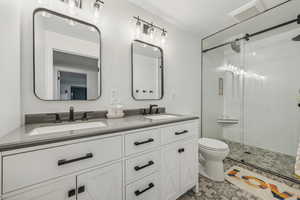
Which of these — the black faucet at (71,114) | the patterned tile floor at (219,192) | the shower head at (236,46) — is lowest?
the patterned tile floor at (219,192)

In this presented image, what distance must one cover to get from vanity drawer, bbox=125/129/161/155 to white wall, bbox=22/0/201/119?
24.3 inches

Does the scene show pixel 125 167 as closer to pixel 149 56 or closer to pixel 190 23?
pixel 149 56

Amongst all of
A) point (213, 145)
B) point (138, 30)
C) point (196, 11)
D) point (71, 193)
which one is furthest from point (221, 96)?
point (71, 193)

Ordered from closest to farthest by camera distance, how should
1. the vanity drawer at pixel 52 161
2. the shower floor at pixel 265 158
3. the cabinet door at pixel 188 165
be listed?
the vanity drawer at pixel 52 161 < the cabinet door at pixel 188 165 < the shower floor at pixel 265 158

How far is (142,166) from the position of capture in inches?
38.1

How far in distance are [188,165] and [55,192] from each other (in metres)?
1.20

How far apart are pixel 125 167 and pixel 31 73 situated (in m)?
1.10

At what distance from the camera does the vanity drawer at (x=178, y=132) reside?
3.75 feet

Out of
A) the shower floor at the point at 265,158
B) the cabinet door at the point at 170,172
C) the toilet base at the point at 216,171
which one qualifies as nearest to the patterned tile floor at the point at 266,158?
the shower floor at the point at 265,158

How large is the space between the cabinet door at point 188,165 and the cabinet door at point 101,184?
707 millimetres

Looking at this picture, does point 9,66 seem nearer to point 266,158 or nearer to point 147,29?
point 147,29

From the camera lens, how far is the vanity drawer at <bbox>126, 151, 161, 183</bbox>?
915mm

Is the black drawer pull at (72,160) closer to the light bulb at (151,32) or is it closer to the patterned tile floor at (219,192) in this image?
the patterned tile floor at (219,192)

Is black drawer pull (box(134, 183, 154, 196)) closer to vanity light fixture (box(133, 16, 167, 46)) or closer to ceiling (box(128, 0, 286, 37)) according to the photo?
vanity light fixture (box(133, 16, 167, 46))
